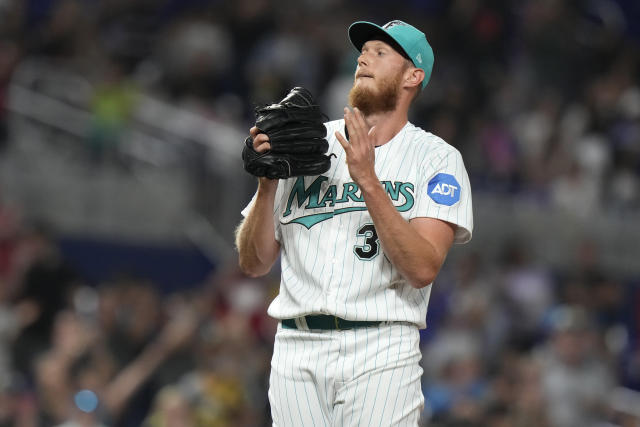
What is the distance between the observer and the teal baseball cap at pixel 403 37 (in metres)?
3.82

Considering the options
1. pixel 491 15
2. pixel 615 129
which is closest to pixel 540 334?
pixel 615 129

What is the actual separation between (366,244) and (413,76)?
24.8 inches

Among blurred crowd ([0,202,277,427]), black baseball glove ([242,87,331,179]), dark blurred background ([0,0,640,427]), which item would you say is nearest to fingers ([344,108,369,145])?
black baseball glove ([242,87,331,179])

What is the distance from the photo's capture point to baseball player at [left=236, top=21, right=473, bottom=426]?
11.8ft

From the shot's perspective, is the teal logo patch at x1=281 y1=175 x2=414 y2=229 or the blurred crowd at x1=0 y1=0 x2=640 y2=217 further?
the blurred crowd at x1=0 y1=0 x2=640 y2=217

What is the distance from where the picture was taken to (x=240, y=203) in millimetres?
9641

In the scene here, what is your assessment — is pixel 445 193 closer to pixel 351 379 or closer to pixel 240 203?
pixel 351 379

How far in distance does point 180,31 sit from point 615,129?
454 cm

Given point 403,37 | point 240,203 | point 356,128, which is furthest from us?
point 240,203

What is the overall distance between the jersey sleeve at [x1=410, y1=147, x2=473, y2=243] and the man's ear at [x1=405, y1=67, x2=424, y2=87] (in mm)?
275

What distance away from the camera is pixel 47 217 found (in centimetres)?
959

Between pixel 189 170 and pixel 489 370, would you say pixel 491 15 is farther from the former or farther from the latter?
pixel 489 370

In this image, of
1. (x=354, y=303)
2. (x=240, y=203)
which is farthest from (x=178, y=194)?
(x=354, y=303)

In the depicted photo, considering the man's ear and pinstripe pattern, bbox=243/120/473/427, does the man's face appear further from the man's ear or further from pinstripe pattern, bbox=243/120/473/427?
pinstripe pattern, bbox=243/120/473/427
